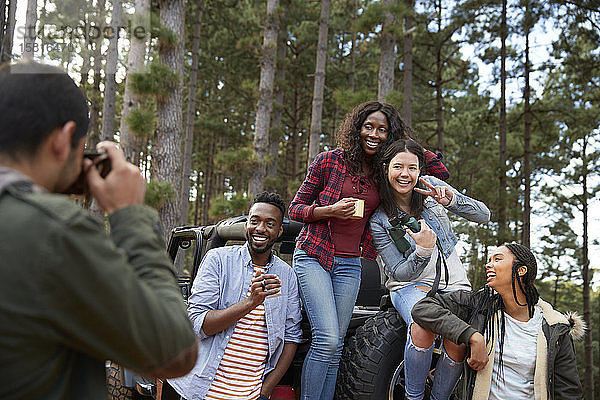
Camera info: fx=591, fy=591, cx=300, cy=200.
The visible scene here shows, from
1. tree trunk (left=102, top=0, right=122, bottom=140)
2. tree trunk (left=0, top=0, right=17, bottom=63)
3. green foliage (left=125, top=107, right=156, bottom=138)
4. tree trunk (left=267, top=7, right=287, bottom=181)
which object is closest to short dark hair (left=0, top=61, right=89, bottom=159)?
tree trunk (left=0, top=0, right=17, bottom=63)

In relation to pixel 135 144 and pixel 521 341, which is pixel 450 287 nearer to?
pixel 521 341

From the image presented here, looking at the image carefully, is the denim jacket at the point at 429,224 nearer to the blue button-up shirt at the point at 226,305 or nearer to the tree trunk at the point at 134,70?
the blue button-up shirt at the point at 226,305

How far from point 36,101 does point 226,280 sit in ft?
9.72

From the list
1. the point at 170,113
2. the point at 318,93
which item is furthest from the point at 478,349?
the point at 318,93

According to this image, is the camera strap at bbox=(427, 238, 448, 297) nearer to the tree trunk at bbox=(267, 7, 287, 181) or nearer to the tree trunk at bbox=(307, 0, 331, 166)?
the tree trunk at bbox=(307, 0, 331, 166)

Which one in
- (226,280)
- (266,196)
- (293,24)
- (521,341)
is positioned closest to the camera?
(521,341)

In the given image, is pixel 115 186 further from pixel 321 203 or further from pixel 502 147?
pixel 502 147

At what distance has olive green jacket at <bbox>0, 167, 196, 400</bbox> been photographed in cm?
121

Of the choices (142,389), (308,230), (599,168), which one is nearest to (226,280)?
(308,230)

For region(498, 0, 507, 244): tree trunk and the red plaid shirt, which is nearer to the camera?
the red plaid shirt

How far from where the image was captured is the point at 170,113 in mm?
10953

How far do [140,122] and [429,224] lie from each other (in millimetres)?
6296

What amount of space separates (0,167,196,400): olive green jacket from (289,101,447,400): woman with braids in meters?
2.82

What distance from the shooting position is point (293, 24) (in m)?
23.0
